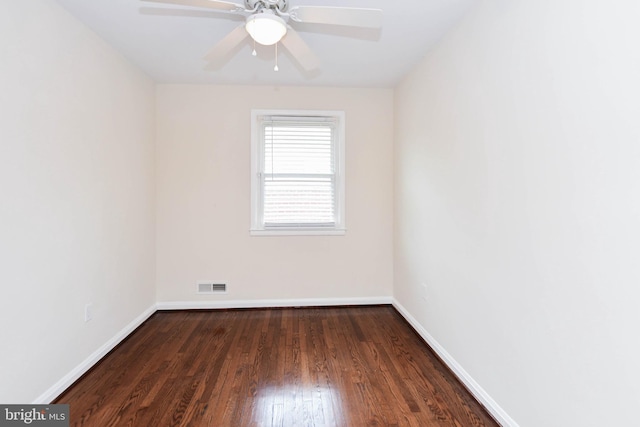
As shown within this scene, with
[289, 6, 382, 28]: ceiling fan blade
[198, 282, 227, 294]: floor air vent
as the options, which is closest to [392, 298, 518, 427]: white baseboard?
[198, 282, 227, 294]: floor air vent

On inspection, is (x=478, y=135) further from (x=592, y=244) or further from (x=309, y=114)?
(x=309, y=114)

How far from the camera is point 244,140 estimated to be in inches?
132

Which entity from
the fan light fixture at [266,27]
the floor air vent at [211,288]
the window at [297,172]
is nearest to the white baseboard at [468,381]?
the window at [297,172]

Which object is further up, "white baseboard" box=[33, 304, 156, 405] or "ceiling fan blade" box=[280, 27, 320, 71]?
"ceiling fan blade" box=[280, 27, 320, 71]

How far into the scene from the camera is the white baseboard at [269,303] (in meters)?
3.36

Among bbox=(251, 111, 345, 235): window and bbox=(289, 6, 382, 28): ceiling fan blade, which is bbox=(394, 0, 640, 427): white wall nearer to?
bbox=(289, 6, 382, 28): ceiling fan blade

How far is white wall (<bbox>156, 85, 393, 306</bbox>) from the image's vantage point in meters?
3.31

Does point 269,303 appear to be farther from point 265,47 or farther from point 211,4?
point 211,4

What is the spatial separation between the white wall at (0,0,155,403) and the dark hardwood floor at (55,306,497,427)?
36 centimetres

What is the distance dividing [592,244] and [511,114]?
76cm

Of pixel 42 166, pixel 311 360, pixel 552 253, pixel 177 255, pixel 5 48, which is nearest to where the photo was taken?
pixel 552 253

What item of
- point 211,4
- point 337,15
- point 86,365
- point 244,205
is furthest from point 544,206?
point 86,365

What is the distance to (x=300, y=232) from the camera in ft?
11.2

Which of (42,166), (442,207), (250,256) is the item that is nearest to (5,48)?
(42,166)
